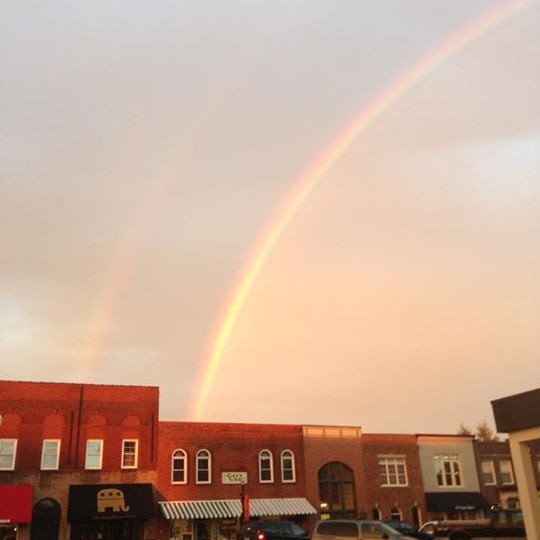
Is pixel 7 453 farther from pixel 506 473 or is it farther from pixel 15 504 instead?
pixel 506 473

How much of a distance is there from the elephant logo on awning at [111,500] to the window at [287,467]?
37.3 feet

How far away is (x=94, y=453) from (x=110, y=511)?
3784 millimetres

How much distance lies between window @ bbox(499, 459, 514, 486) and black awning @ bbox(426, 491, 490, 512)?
10.0ft

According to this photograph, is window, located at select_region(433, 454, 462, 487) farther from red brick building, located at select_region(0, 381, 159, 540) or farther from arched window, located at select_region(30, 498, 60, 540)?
arched window, located at select_region(30, 498, 60, 540)

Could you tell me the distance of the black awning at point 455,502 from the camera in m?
48.6

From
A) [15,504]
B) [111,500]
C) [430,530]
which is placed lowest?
[430,530]

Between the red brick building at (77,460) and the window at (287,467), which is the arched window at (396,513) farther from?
the red brick building at (77,460)

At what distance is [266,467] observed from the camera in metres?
44.7

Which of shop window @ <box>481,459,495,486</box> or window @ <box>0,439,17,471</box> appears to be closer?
window @ <box>0,439,17,471</box>

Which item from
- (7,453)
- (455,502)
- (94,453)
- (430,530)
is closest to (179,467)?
(94,453)

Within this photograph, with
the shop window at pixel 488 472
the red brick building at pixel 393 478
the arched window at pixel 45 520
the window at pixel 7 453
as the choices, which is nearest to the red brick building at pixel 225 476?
the red brick building at pixel 393 478

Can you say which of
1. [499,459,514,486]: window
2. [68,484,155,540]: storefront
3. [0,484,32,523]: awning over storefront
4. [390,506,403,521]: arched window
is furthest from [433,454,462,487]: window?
[0,484,32,523]: awning over storefront

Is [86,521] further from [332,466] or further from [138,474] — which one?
[332,466]

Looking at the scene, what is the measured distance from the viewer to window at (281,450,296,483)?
44.8 m
